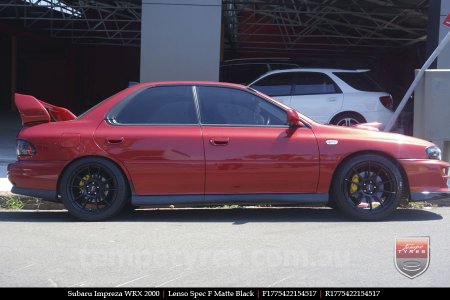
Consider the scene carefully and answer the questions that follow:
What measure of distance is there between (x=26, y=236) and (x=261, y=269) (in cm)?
271

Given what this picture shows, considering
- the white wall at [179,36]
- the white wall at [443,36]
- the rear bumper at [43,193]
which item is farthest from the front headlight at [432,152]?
the white wall at [179,36]

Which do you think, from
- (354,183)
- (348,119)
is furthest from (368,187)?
(348,119)

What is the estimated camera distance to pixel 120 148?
677cm

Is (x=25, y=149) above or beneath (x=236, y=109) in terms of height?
beneath

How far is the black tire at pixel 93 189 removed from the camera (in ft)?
22.2

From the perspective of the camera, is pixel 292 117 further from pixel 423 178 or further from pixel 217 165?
pixel 423 178

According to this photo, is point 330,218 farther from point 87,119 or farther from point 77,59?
point 77,59

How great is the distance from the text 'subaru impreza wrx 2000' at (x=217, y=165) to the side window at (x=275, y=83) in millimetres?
4448

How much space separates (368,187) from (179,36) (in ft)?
20.0

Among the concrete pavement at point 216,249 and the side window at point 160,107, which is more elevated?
the side window at point 160,107

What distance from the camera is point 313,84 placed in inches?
448

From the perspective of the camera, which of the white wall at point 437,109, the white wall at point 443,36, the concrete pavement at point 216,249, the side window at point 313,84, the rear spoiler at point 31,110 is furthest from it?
the white wall at point 443,36

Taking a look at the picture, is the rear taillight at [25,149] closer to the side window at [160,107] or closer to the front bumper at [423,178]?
the side window at [160,107]

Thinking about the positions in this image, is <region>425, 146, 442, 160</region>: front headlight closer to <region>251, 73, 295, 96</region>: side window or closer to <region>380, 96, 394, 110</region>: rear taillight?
<region>380, 96, 394, 110</region>: rear taillight
